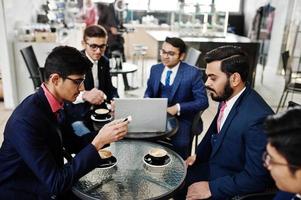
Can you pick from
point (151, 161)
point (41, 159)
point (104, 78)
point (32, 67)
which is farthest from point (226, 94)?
point (32, 67)

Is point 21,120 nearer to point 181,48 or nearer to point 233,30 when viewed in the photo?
point 181,48

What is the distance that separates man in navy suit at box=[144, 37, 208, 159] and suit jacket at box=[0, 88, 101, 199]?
4.22 feet

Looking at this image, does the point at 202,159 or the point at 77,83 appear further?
the point at 202,159

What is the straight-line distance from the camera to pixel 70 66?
4.62 feet

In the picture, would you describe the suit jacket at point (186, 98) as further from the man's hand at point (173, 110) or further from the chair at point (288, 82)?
the chair at point (288, 82)

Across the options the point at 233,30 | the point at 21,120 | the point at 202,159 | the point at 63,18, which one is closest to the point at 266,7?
the point at 233,30

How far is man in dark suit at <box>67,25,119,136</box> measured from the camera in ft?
7.82

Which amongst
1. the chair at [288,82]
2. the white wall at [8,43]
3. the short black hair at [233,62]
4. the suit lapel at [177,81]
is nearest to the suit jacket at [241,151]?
the short black hair at [233,62]

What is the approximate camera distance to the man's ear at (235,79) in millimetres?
1677

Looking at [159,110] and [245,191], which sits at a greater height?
[159,110]

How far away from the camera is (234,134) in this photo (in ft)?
5.28

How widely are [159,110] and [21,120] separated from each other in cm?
89

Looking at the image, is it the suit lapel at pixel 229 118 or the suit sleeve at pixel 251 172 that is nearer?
the suit sleeve at pixel 251 172

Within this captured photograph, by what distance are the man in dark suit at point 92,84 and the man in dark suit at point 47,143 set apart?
0.69 m
